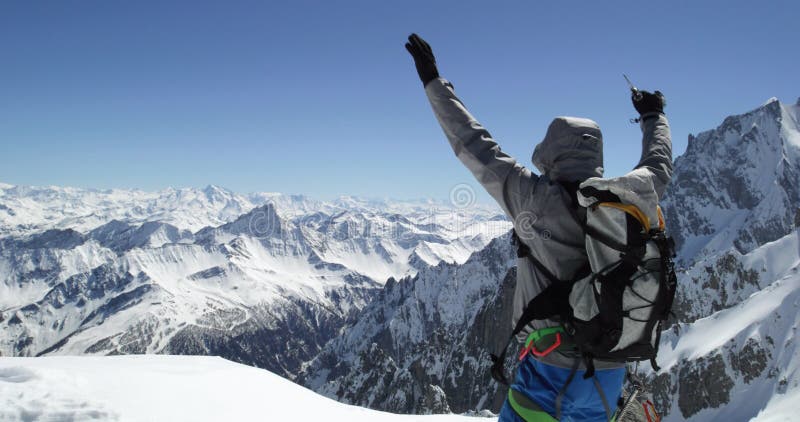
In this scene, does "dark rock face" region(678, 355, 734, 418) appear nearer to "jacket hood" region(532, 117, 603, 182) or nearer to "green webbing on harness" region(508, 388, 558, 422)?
"green webbing on harness" region(508, 388, 558, 422)

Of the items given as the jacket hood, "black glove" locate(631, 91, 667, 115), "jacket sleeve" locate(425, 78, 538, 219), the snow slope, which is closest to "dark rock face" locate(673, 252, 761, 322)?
the snow slope

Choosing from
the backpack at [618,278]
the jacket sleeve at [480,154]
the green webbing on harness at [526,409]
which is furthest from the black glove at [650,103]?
the green webbing on harness at [526,409]

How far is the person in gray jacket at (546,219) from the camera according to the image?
4.20 metres

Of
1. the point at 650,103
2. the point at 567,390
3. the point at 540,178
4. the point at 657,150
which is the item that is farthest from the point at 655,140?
the point at 567,390

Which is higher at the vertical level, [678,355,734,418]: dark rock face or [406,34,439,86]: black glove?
[406,34,439,86]: black glove

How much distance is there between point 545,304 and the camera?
4238 mm

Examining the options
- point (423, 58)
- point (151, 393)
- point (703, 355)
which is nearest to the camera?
point (423, 58)

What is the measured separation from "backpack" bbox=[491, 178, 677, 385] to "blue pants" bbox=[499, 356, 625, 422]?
0.76 ft

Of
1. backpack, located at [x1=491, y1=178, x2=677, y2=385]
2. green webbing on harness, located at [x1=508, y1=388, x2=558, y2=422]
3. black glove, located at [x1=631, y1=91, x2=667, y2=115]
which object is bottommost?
green webbing on harness, located at [x1=508, y1=388, x2=558, y2=422]

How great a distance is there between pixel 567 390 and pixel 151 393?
666 centimetres

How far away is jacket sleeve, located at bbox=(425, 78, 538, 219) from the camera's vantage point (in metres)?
4.35

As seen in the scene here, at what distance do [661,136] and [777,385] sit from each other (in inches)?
2862

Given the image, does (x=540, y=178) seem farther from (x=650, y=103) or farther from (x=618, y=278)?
(x=650, y=103)

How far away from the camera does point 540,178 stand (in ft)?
14.1
